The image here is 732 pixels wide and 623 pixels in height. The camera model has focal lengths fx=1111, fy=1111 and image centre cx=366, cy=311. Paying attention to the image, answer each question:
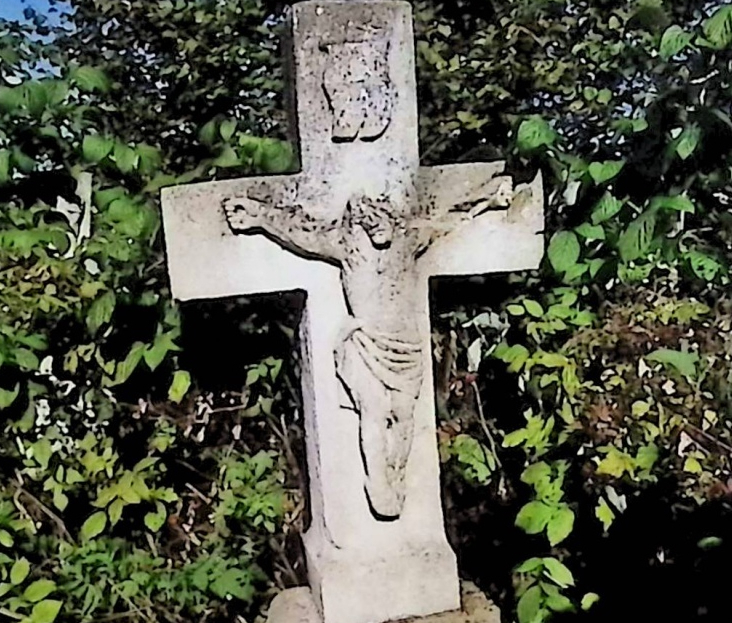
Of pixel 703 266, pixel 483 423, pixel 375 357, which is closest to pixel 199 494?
pixel 483 423

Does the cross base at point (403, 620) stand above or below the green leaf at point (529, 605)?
above

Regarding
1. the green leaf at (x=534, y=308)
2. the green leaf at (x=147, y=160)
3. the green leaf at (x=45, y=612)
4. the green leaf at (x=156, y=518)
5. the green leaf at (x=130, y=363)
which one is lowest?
the green leaf at (x=45, y=612)

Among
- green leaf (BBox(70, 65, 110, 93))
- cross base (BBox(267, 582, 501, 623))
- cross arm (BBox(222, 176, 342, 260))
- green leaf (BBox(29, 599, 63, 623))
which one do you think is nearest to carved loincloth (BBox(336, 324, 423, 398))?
cross arm (BBox(222, 176, 342, 260))

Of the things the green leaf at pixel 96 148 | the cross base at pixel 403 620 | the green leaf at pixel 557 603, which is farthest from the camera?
the green leaf at pixel 96 148

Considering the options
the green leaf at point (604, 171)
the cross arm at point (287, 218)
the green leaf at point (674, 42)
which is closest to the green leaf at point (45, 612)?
the cross arm at point (287, 218)

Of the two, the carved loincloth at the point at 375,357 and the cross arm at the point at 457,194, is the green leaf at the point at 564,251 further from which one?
the carved loincloth at the point at 375,357

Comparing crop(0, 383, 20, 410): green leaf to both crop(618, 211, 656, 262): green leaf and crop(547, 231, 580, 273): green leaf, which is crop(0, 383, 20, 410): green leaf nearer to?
crop(547, 231, 580, 273): green leaf

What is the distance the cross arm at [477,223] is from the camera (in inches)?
102

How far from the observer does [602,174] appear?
2.88 metres

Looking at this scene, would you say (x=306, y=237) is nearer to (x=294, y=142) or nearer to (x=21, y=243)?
(x=294, y=142)

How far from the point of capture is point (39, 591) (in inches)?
109

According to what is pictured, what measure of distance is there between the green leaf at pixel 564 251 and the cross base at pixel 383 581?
2.58ft

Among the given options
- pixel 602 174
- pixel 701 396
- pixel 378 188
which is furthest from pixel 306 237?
pixel 701 396

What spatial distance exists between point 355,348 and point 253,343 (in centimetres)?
88
